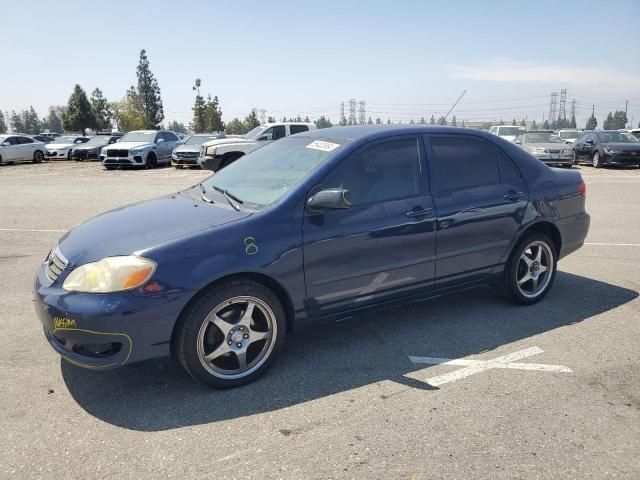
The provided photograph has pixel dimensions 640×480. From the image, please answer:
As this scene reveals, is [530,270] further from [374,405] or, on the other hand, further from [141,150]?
[141,150]

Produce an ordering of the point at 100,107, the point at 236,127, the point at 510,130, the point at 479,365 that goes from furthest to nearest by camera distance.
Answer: the point at 236,127 → the point at 100,107 → the point at 510,130 → the point at 479,365

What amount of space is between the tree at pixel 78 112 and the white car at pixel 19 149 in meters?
44.4

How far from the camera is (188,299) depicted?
9.91ft

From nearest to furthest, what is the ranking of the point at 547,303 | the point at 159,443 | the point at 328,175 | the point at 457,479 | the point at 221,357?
the point at 457,479, the point at 159,443, the point at 221,357, the point at 328,175, the point at 547,303

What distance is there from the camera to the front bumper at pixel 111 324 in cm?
288

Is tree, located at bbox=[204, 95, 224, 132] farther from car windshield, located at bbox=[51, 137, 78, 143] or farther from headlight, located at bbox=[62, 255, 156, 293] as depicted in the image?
headlight, located at bbox=[62, 255, 156, 293]

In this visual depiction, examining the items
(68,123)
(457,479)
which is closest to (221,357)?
(457,479)

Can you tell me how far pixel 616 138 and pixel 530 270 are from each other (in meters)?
20.0

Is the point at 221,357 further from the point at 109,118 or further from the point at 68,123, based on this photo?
the point at 109,118

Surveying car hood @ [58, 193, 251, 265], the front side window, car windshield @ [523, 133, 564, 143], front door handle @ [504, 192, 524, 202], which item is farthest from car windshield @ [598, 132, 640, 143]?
car hood @ [58, 193, 251, 265]

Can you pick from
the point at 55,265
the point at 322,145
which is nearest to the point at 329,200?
the point at 322,145

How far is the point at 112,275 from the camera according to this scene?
2.96 meters

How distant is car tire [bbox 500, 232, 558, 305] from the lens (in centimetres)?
450

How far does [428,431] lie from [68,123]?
7580 centimetres
